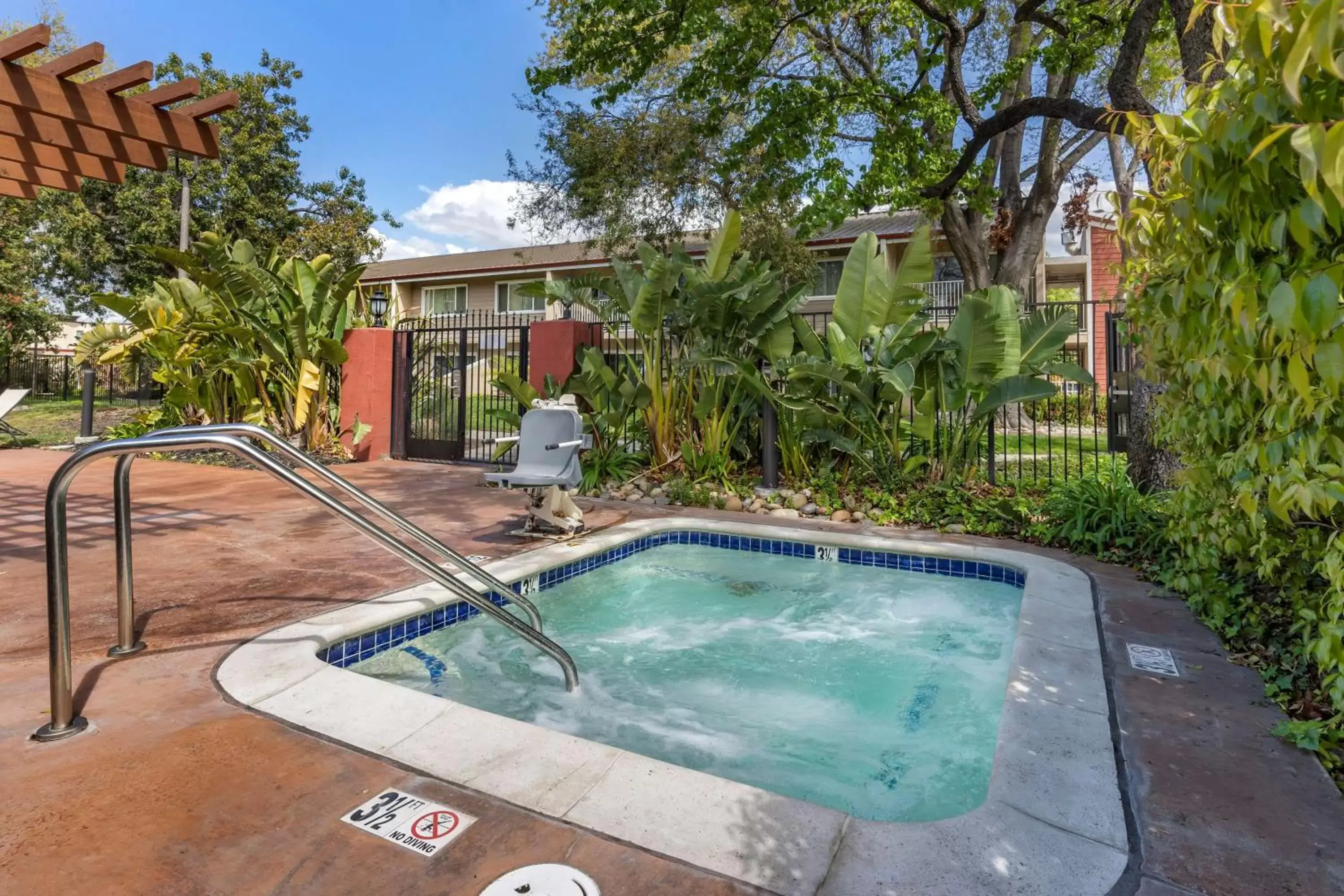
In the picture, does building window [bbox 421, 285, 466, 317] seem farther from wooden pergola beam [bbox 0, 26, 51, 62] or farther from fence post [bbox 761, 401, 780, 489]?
wooden pergola beam [bbox 0, 26, 51, 62]

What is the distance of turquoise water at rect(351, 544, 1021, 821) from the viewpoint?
3021mm

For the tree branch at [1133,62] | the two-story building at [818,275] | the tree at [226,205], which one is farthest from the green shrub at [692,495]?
the tree at [226,205]

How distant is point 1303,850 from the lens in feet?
6.04

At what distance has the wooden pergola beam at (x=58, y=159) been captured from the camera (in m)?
5.00

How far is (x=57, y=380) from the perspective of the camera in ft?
72.8

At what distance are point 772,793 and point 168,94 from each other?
5.86 meters

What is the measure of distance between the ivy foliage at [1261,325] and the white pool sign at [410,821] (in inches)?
89.8

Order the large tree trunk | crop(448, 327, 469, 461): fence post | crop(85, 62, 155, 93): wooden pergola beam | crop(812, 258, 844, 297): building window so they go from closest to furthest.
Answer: crop(85, 62, 155, 93): wooden pergola beam
crop(448, 327, 469, 461): fence post
the large tree trunk
crop(812, 258, 844, 297): building window

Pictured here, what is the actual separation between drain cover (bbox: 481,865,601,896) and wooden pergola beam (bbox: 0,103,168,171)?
221 inches

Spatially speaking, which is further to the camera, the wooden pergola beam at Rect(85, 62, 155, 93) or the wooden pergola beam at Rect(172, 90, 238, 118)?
the wooden pergola beam at Rect(172, 90, 238, 118)

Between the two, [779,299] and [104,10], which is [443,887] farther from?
[104,10]

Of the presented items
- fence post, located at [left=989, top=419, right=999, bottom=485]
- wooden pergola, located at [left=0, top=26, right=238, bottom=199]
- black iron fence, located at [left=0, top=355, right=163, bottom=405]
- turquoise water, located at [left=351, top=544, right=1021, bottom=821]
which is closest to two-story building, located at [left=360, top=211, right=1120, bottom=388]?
wooden pergola, located at [left=0, top=26, right=238, bottom=199]

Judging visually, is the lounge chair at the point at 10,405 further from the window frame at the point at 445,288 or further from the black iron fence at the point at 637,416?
the window frame at the point at 445,288

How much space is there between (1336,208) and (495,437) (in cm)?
1246
